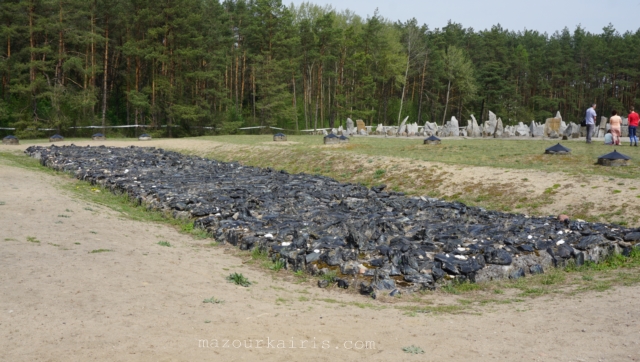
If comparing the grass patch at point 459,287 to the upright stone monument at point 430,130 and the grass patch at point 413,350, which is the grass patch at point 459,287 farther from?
A: the upright stone monument at point 430,130

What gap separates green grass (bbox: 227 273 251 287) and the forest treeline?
130ft

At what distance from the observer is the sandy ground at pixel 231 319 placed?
18.5 feet

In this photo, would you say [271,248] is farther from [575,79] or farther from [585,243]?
[575,79]

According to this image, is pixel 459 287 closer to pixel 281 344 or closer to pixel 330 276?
pixel 330 276

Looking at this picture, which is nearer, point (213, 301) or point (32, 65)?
point (213, 301)

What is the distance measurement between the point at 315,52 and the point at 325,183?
43.4 metres

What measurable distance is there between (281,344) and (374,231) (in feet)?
19.1

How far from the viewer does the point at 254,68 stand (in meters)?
53.8

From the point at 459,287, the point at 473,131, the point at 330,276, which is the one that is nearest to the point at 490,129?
the point at 473,131

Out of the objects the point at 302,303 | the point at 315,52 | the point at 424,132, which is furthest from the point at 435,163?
the point at 315,52

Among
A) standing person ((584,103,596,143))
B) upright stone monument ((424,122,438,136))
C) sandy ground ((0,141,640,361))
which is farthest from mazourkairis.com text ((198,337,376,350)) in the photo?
upright stone monument ((424,122,438,136))

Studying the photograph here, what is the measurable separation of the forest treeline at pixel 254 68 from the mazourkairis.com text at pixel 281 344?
→ 42.5 metres

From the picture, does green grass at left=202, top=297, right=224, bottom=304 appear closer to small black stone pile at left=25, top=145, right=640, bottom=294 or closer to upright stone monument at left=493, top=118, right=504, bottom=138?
small black stone pile at left=25, top=145, right=640, bottom=294

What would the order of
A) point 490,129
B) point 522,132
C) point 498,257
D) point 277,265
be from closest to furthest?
1. point 498,257
2. point 277,265
3. point 522,132
4. point 490,129
